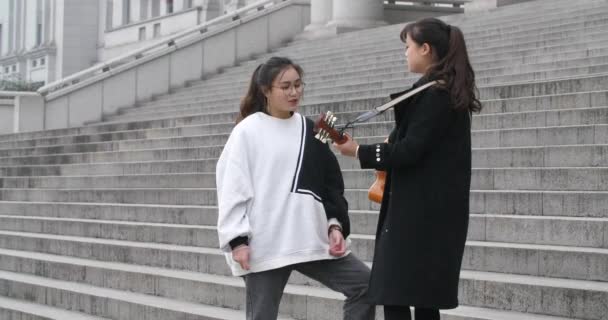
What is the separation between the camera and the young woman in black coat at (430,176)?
13.4 ft

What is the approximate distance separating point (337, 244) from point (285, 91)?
Answer: 2.23ft

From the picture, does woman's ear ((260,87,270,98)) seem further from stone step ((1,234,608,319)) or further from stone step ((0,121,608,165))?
stone step ((0,121,608,165))

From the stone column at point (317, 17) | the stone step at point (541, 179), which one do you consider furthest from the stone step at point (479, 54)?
the stone step at point (541, 179)

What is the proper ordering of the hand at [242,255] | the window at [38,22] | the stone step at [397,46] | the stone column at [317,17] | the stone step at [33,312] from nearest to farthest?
the hand at [242,255] → the stone step at [33,312] → the stone step at [397,46] → the stone column at [317,17] → the window at [38,22]

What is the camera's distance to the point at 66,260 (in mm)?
9781

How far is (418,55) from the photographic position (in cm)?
418

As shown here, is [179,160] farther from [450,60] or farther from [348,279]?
[450,60]

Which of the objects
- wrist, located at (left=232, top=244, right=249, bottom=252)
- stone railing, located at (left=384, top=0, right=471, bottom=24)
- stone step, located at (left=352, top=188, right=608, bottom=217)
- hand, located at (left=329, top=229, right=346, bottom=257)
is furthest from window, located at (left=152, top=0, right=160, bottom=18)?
wrist, located at (left=232, top=244, right=249, bottom=252)

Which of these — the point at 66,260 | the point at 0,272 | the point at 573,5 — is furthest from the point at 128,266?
the point at 573,5

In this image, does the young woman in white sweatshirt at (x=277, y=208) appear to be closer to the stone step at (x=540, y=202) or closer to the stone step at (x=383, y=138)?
the stone step at (x=540, y=202)

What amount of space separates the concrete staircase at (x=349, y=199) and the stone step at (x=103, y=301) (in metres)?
0.02

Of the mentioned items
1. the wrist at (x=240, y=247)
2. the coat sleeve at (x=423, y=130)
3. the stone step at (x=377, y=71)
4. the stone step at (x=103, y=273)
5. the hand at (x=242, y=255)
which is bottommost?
the stone step at (x=103, y=273)

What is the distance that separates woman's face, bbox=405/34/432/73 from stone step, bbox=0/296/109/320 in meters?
4.76

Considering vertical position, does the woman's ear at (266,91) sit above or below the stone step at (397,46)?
A: below
